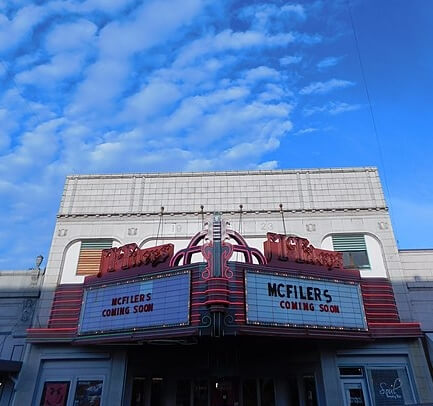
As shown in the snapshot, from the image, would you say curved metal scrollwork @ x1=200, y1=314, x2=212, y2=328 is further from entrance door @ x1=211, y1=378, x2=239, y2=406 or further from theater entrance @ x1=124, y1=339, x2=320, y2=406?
entrance door @ x1=211, y1=378, x2=239, y2=406

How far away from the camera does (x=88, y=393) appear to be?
1555 centimetres

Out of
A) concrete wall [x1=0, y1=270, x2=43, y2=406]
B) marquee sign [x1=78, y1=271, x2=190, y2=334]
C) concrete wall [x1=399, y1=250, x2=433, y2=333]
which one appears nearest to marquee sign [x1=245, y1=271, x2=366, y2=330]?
marquee sign [x1=78, y1=271, x2=190, y2=334]

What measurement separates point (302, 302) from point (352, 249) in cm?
556

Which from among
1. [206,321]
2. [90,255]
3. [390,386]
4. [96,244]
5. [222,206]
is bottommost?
[390,386]

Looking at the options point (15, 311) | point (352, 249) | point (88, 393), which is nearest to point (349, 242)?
point (352, 249)

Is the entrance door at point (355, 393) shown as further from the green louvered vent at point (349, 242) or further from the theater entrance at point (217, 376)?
the green louvered vent at point (349, 242)

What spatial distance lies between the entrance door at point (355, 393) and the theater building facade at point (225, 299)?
5cm

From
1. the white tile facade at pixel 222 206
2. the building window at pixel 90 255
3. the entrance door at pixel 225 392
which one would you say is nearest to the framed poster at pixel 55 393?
the white tile facade at pixel 222 206

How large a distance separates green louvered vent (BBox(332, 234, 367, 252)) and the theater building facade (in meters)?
0.05

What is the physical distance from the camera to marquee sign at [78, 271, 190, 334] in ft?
44.3

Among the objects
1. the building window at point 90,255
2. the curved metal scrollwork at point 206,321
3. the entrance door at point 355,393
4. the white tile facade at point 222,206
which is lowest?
the entrance door at point 355,393

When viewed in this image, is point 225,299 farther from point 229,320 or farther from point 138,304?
point 138,304

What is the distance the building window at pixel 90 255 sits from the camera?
18.2 metres

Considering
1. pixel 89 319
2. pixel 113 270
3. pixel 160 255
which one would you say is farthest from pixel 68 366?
pixel 160 255
